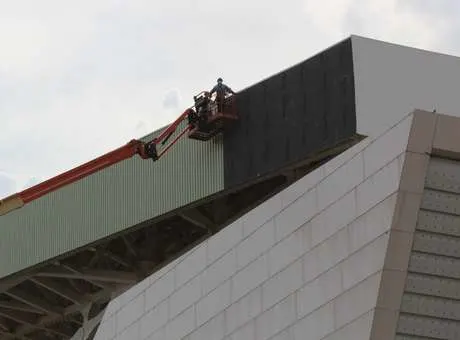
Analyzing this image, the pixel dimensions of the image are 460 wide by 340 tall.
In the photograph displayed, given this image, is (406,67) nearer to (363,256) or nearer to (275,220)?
(275,220)

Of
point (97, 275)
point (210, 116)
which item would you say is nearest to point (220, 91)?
point (210, 116)

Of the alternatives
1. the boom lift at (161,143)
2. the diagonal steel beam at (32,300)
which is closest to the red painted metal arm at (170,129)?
the boom lift at (161,143)

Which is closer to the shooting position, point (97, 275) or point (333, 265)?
point (333, 265)

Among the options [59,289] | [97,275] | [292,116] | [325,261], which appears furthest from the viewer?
[59,289]

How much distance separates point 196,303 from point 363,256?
671 cm

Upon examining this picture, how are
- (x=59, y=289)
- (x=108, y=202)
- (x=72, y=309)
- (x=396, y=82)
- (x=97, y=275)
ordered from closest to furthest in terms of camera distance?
(x=396, y=82)
(x=108, y=202)
(x=97, y=275)
(x=59, y=289)
(x=72, y=309)

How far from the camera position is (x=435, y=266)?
62.1 ft

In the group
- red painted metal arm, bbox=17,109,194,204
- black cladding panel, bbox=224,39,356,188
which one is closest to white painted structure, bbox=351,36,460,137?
black cladding panel, bbox=224,39,356,188

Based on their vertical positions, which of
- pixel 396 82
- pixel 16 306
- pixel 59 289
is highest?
pixel 16 306

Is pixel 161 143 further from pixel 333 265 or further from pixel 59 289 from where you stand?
pixel 333 265

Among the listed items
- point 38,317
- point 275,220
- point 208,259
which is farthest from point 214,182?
point 38,317

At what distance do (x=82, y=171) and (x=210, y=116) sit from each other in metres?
7.55

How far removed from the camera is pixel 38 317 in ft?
182

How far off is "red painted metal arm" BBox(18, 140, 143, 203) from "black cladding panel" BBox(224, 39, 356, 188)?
5187mm
